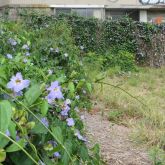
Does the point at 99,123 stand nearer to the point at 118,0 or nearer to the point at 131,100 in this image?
the point at 131,100

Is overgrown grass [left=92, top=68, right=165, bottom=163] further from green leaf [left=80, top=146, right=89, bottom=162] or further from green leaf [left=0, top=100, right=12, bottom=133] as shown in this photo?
green leaf [left=0, top=100, right=12, bottom=133]

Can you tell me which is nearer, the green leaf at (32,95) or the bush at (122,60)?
the green leaf at (32,95)

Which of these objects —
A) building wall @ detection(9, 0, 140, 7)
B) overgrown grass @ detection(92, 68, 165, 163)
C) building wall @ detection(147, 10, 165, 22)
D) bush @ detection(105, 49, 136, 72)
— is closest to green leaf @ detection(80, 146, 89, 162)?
overgrown grass @ detection(92, 68, 165, 163)

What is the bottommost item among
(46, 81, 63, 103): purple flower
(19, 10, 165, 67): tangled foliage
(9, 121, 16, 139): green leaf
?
(19, 10, 165, 67): tangled foliage

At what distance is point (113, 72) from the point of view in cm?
1005

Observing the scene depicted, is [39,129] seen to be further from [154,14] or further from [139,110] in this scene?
[154,14]

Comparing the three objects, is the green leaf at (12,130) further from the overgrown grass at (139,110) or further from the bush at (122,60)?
the bush at (122,60)

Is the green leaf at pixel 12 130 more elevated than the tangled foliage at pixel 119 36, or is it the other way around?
the green leaf at pixel 12 130

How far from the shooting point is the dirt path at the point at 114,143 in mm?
3459

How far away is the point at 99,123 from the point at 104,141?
73cm

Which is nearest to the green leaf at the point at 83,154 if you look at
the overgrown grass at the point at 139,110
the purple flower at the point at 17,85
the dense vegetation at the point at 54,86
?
the dense vegetation at the point at 54,86

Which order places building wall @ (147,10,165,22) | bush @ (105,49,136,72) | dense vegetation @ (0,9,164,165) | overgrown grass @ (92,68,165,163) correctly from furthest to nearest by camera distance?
building wall @ (147,10,165,22) → bush @ (105,49,136,72) → overgrown grass @ (92,68,165,163) → dense vegetation @ (0,9,164,165)

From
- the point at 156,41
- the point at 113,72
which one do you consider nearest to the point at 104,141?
the point at 113,72

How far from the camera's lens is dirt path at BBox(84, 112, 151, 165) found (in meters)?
3.46
